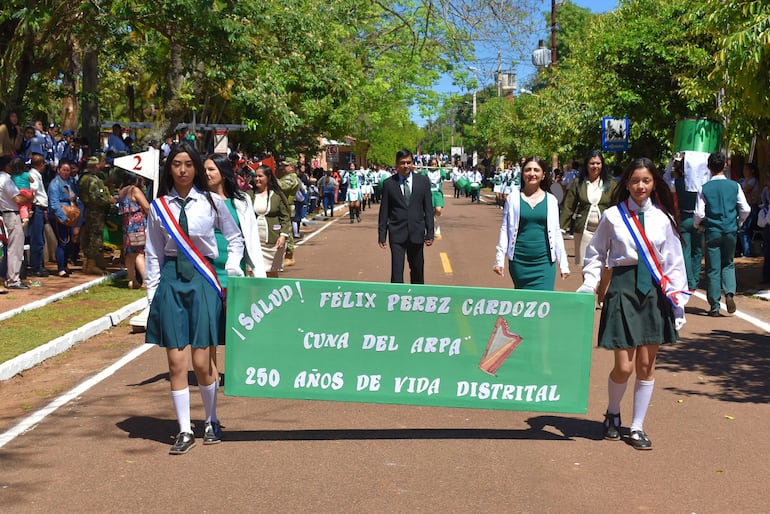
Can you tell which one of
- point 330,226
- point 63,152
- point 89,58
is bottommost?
point 330,226

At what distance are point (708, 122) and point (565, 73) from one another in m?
24.3

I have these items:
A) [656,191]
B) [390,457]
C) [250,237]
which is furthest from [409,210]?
[390,457]

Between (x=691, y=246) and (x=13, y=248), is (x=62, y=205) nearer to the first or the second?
(x=13, y=248)

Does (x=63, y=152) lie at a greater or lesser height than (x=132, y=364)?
greater

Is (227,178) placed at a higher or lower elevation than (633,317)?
higher

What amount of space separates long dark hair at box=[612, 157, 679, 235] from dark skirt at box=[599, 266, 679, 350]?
1.48ft

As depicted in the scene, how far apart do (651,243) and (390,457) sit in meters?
2.11

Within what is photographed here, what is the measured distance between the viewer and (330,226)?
32.6 m

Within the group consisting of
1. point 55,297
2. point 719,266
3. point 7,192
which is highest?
point 7,192

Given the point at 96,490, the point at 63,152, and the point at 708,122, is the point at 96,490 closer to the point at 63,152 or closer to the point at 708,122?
the point at 708,122

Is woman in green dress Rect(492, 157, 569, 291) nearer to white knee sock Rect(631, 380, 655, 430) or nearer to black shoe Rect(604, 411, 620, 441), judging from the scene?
black shoe Rect(604, 411, 620, 441)

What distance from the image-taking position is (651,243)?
664 centimetres

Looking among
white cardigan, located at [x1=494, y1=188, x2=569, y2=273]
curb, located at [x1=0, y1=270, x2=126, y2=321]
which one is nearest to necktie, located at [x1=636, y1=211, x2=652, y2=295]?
white cardigan, located at [x1=494, y1=188, x2=569, y2=273]

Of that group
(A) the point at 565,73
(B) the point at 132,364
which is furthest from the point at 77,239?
(A) the point at 565,73
